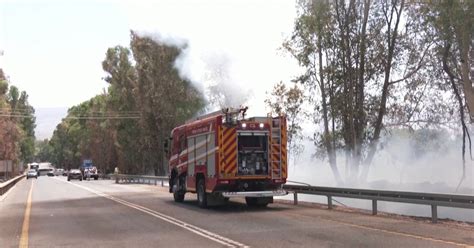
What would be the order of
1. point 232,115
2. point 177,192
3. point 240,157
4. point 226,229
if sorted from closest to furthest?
point 226,229
point 232,115
point 240,157
point 177,192

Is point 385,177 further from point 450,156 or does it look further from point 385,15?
point 385,15

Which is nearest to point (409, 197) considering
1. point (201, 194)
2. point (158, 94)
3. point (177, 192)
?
point (201, 194)

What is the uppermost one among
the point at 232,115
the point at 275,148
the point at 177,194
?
the point at 232,115

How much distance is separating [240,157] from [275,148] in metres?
1.20

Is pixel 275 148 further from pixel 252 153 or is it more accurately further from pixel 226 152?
pixel 226 152

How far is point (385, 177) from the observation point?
105ft

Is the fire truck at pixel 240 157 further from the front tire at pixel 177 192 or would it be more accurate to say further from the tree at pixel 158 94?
the tree at pixel 158 94

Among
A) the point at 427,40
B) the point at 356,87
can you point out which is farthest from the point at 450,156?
the point at 427,40

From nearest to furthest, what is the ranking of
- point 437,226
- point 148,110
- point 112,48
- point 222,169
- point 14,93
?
point 437,226 < point 222,169 < point 148,110 < point 112,48 < point 14,93

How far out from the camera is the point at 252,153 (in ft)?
58.7

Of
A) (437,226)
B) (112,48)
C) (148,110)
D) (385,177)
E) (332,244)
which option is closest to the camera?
(332,244)

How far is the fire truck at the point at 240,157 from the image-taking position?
17375 mm

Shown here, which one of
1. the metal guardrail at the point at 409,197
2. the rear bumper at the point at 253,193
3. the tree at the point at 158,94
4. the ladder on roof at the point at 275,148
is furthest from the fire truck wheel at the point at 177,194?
the tree at the point at 158,94

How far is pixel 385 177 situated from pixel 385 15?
32.6 ft
